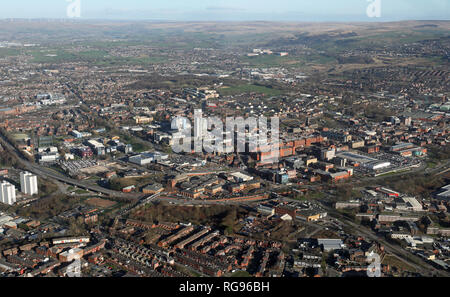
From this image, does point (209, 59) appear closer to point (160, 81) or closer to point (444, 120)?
point (160, 81)

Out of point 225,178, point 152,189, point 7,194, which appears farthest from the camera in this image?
point 225,178

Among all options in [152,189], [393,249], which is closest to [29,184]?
[152,189]

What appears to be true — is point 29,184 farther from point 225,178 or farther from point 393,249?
point 393,249

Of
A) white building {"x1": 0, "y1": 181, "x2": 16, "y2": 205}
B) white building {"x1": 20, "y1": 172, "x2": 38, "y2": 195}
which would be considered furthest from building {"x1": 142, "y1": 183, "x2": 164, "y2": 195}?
white building {"x1": 0, "y1": 181, "x2": 16, "y2": 205}

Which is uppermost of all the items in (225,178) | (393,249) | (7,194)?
(7,194)

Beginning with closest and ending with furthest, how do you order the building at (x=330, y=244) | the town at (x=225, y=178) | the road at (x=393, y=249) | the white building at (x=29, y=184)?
the road at (x=393, y=249), the town at (x=225, y=178), the building at (x=330, y=244), the white building at (x=29, y=184)

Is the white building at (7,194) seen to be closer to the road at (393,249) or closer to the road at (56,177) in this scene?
the road at (56,177)

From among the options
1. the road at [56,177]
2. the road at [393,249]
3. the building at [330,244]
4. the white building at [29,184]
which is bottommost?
the road at [393,249]

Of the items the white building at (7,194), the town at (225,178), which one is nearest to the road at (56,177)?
the town at (225,178)

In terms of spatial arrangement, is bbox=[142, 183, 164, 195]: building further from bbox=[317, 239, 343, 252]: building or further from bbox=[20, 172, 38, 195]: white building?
bbox=[317, 239, 343, 252]: building
